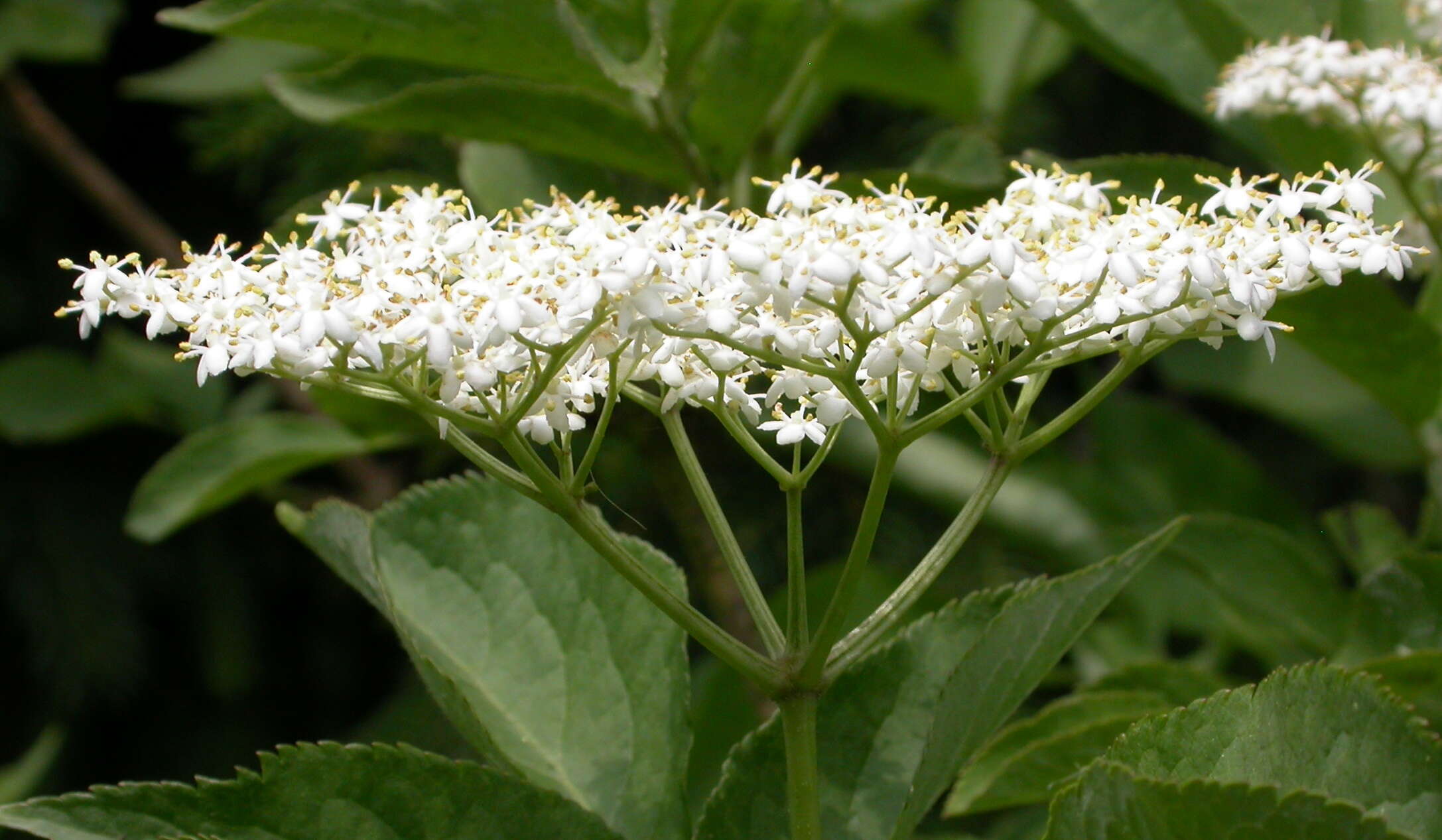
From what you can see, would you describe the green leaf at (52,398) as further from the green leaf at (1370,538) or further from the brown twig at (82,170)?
the green leaf at (1370,538)

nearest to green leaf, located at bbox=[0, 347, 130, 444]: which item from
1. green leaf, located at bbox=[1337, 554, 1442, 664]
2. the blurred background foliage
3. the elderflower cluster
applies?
the blurred background foliage

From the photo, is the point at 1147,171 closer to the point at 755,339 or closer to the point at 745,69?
the point at 745,69

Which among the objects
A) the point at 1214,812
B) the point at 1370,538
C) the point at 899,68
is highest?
the point at 899,68

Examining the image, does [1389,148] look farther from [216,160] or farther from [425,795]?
[216,160]

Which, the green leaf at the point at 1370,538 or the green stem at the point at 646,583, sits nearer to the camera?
the green stem at the point at 646,583

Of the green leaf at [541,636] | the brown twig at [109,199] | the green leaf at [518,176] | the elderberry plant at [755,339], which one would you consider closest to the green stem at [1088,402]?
the elderberry plant at [755,339]

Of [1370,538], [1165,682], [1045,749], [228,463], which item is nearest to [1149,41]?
[1370,538]

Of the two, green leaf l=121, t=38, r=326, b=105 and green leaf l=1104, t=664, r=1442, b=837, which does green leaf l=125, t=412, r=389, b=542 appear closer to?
green leaf l=121, t=38, r=326, b=105
